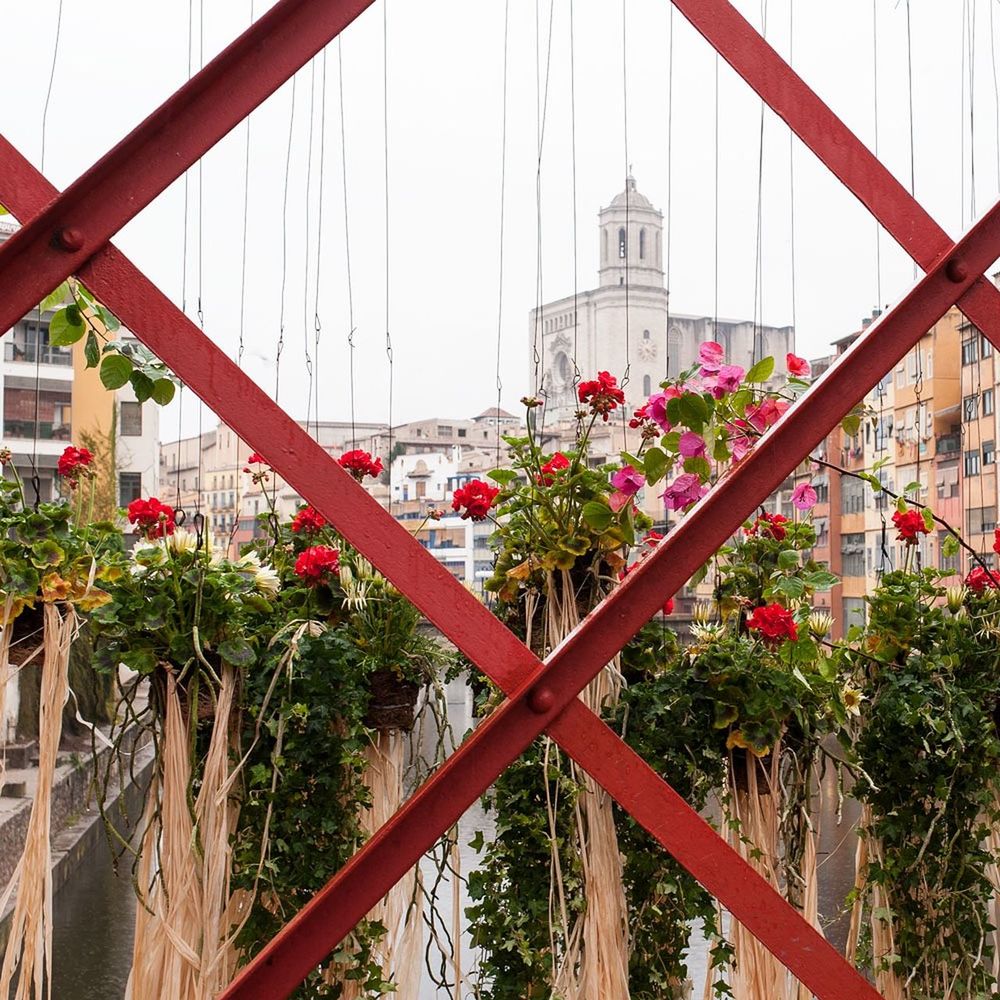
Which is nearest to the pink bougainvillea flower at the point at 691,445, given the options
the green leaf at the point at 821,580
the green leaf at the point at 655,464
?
the green leaf at the point at 655,464

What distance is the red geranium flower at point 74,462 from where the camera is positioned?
2.59 metres

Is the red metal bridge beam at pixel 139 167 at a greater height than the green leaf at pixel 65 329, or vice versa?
the red metal bridge beam at pixel 139 167

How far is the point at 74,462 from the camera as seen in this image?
2.61 metres

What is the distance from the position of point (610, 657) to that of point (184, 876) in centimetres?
86

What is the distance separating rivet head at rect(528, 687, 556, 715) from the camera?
1.35 meters

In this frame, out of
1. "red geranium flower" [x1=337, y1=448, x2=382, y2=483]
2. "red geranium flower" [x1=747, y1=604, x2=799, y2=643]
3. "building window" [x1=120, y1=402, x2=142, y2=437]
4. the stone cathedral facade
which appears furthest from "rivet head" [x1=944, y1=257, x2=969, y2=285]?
"building window" [x1=120, y1=402, x2=142, y2=437]

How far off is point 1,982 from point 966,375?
8.98m

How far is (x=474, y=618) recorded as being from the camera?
134 centimetres

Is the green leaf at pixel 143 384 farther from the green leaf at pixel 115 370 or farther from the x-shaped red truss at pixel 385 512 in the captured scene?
the x-shaped red truss at pixel 385 512

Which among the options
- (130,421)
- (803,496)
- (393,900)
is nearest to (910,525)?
(803,496)

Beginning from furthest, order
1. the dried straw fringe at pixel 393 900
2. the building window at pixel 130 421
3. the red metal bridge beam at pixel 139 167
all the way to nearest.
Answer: the building window at pixel 130 421, the dried straw fringe at pixel 393 900, the red metal bridge beam at pixel 139 167

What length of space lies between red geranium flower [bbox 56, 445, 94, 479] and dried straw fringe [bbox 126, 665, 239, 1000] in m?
0.83

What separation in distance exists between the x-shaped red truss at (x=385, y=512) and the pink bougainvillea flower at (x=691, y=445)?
0.27 meters

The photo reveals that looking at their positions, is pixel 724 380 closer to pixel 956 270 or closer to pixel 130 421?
pixel 956 270
